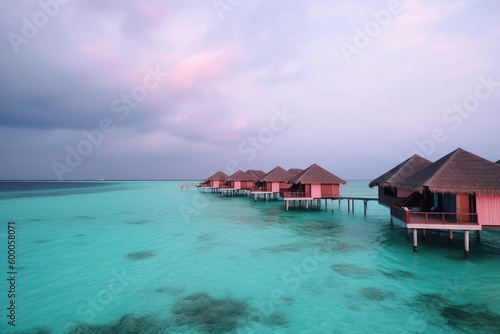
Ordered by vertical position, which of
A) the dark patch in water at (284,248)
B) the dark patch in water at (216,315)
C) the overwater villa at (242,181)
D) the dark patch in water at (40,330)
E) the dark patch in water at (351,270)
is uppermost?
the overwater villa at (242,181)

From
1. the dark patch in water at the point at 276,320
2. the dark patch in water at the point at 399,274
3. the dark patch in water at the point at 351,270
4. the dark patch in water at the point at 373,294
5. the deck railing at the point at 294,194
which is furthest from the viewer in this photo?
the deck railing at the point at 294,194

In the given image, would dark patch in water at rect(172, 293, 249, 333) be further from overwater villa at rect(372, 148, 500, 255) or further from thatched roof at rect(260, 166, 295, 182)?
thatched roof at rect(260, 166, 295, 182)

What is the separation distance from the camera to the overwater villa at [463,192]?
1211cm

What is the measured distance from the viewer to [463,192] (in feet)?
39.9

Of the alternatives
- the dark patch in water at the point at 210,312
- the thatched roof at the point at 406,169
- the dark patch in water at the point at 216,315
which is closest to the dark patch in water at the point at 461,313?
the dark patch in water at the point at 216,315

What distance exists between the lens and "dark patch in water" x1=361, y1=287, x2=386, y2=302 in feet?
28.6

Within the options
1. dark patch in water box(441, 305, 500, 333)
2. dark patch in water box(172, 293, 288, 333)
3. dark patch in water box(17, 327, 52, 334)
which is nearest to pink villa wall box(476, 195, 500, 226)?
dark patch in water box(441, 305, 500, 333)

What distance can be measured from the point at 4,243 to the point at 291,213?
22.3m

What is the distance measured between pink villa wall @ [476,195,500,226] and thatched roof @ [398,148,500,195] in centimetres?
48

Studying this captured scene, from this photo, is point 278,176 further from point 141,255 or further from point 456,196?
point 141,255

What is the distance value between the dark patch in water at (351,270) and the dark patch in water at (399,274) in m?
0.57

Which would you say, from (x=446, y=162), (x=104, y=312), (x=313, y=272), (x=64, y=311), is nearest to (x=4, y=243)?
(x=64, y=311)

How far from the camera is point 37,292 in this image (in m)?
9.73

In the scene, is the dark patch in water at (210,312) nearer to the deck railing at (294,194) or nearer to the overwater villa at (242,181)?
the deck railing at (294,194)
